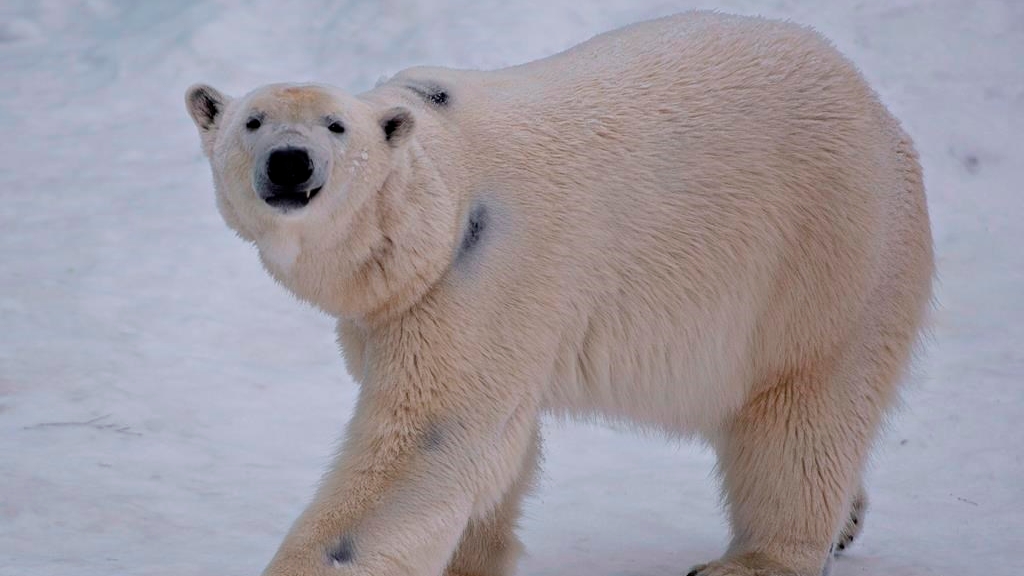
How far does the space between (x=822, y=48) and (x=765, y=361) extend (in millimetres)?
1033

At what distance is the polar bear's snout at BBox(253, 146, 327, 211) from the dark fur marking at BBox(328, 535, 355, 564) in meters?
0.89

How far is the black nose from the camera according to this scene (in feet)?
11.8

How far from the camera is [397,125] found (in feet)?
12.6

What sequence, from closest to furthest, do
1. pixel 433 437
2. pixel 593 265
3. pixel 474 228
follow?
pixel 433 437 < pixel 474 228 < pixel 593 265

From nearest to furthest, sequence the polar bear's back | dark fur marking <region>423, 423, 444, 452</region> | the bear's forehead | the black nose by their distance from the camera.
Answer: the black nose
the bear's forehead
dark fur marking <region>423, 423, 444, 452</region>
the polar bear's back

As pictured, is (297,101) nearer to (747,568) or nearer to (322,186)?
(322,186)

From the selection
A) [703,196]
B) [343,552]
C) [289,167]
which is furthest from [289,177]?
[703,196]

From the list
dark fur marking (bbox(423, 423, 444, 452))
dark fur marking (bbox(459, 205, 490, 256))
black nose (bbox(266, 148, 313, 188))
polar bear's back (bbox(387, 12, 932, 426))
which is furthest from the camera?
polar bear's back (bbox(387, 12, 932, 426))

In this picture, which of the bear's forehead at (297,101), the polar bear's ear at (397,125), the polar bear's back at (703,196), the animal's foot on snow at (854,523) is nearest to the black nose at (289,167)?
the bear's forehead at (297,101)

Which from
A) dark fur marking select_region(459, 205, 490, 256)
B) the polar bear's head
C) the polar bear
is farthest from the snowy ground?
dark fur marking select_region(459, 205, 490, 256)

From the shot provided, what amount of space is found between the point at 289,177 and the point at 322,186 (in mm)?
106

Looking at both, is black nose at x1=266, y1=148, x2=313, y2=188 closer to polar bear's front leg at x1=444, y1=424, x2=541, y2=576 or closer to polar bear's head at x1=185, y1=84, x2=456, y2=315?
polar bear's head at x1=185, y1=84, x2=456, y2=315

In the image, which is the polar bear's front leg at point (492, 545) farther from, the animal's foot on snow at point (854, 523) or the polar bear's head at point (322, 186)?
the animal's foot on snow at point (854, 523)

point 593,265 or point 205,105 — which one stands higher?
point 205,105
